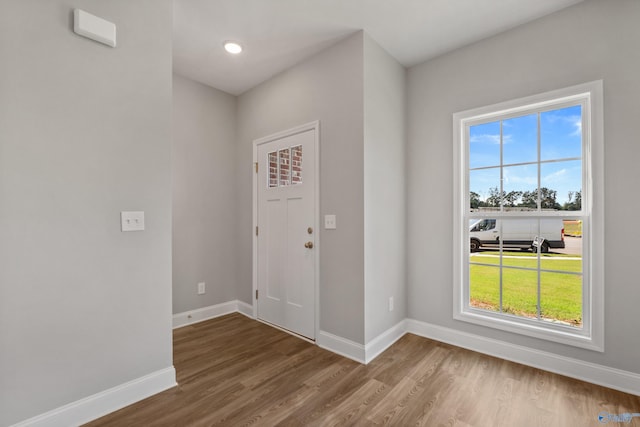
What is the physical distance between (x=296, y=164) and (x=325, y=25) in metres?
1.24

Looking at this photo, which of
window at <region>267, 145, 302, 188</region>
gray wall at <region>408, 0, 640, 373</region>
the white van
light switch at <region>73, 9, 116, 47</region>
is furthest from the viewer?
window at <region>267, 145, 302, 188</region>

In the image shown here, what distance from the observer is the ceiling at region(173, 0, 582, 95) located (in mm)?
2172

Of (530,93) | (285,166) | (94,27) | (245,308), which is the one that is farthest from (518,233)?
(94,27)

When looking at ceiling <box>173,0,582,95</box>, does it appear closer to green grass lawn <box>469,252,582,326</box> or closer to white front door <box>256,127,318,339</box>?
white front door <box>256,127,318,339</box>

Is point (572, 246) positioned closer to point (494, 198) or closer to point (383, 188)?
point (494, 198)

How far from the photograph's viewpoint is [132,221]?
1890mm

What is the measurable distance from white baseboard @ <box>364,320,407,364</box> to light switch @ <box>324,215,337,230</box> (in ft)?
3.42

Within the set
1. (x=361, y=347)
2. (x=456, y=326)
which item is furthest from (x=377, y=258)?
(x=456, y=326)

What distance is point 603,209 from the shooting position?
6.77 feet

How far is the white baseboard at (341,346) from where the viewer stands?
8.00ft

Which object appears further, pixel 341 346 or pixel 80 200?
pixel 341 346

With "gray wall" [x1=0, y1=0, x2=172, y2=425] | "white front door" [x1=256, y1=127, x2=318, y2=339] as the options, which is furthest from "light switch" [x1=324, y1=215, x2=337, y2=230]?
"gray wall" [x1=0, y1=0, x2=172, y2=425]

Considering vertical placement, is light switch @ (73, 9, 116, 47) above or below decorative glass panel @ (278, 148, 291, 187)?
above

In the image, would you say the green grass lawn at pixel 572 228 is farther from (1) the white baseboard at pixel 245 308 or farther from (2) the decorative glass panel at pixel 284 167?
(1) the white baseboard at pixel 245 308
